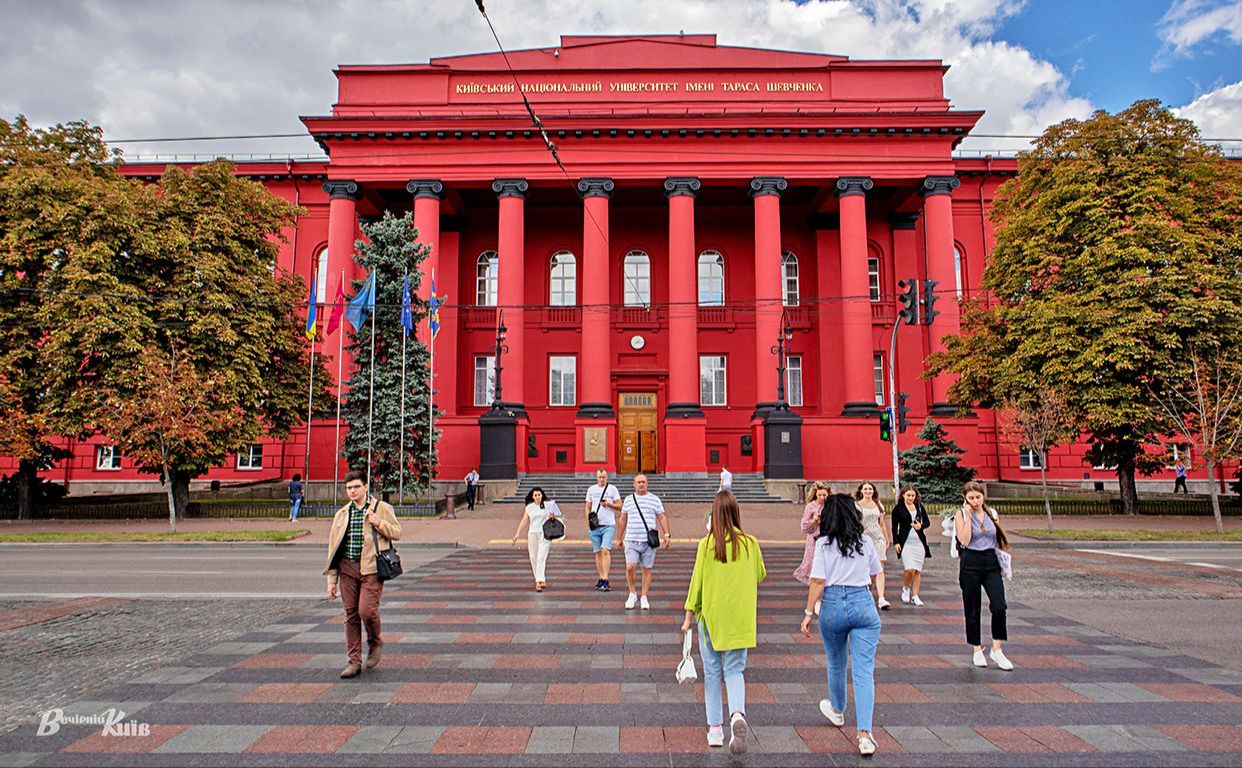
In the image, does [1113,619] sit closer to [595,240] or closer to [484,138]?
[595,240]

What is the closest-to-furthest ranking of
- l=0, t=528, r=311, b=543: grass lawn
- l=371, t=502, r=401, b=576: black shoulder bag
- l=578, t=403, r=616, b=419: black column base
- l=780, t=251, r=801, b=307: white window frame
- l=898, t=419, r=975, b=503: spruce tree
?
l=371, t=502, r=401, b=576: black shoulder bag → l=0, t=528, r=311, b=543: grass lawn → l=898, t=419, r=975, b=503: spruce tree → l=578, t=403, r=616, b=419: black column base → l=780, t=251, r=801, b=307: white window frame

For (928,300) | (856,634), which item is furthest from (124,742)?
(928,300)

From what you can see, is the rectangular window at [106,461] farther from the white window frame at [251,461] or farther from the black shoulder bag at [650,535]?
the black shoulder bag at [650,535]

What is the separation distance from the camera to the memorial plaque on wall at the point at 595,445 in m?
29.9

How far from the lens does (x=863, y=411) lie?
30266mm

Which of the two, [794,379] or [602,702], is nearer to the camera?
[602,702]

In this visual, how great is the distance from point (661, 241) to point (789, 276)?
663cm

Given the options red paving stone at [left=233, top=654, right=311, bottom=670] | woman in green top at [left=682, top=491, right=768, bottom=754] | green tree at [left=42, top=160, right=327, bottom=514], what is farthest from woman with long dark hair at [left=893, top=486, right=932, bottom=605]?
green tree at [left=42, top=160, right=327, bottom=514]

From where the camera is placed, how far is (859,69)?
33.2 meters

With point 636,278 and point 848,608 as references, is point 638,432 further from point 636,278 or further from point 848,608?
point 848,608

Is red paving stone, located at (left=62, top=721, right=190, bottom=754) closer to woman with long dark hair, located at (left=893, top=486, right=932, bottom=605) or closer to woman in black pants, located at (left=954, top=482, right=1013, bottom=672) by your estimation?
woman in black pants, located at (left=954, top=482, right=1013, bottom=672)

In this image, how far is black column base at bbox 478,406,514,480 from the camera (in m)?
29.2

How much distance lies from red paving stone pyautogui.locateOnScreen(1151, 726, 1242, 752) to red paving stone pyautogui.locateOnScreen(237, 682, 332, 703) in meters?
6.48

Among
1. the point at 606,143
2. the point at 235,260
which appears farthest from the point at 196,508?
the point at 606,143
